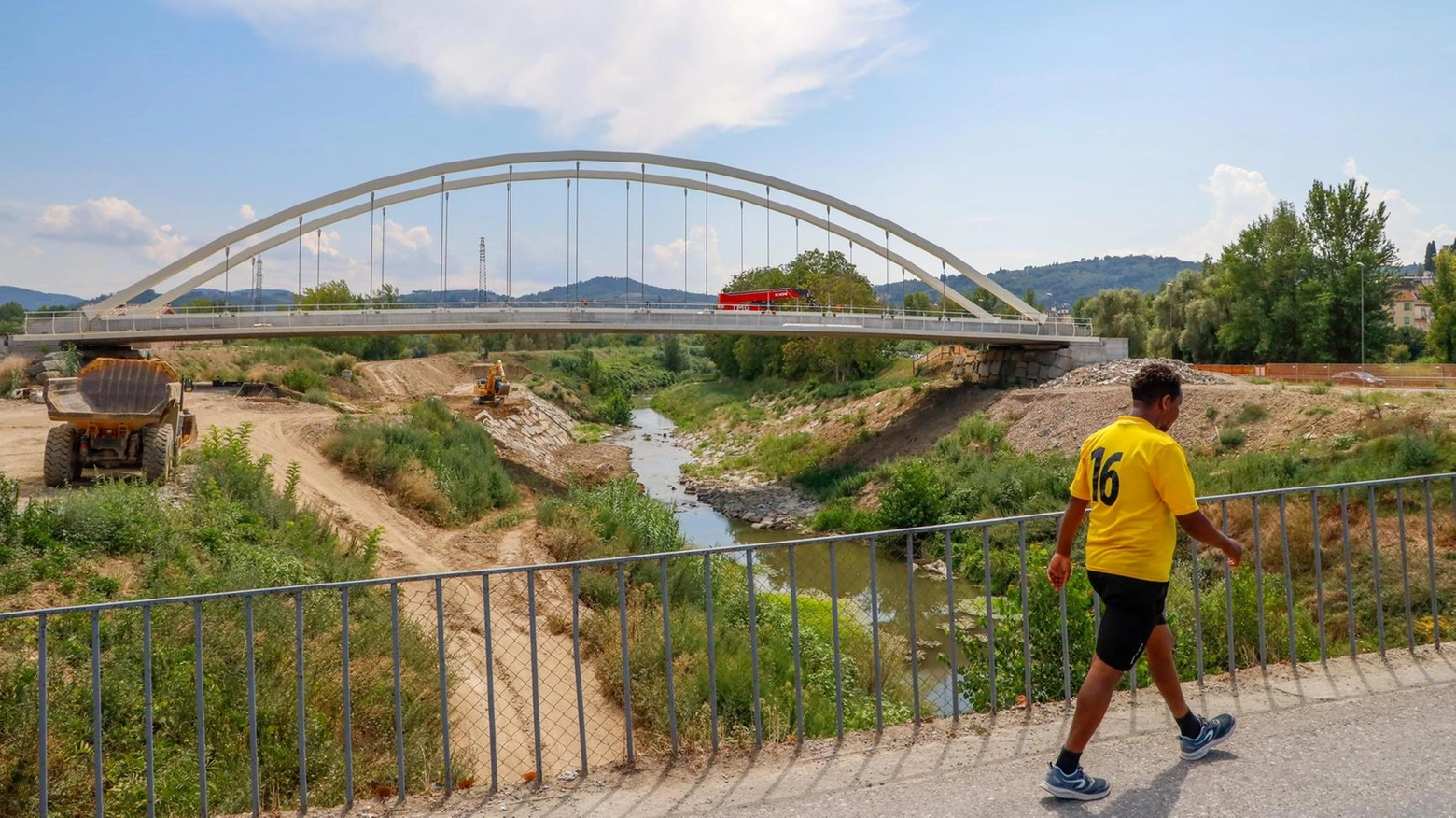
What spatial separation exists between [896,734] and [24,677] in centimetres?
579

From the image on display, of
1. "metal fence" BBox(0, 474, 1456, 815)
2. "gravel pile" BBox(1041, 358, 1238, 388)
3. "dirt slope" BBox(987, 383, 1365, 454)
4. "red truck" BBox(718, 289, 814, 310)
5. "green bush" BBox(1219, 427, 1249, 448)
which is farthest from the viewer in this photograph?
"red truck" BBox(718, 289, 814, 310)

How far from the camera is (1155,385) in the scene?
4613 mm

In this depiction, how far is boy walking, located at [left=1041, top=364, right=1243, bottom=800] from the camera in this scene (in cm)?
444

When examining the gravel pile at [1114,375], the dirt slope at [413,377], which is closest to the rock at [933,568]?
the gravel pile at [1114,375]

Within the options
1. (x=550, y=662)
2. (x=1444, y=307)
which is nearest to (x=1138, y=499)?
(x=550, y=662)

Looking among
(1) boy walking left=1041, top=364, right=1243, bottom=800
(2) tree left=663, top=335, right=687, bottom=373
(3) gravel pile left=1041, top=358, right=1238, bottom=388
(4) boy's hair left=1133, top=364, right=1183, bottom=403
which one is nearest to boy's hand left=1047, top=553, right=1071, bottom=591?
(1) boy walking left=1041, top=364, right=1243, bottom=800

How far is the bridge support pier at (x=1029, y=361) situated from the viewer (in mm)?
38938

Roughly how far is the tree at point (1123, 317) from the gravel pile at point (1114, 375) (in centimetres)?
3484

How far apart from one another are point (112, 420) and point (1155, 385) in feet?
50.3

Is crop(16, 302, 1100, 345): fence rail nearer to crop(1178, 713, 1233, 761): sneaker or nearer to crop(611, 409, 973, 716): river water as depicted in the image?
crop(611, 409, 973, 716): river water

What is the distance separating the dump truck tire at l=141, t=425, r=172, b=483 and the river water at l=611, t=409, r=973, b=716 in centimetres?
956

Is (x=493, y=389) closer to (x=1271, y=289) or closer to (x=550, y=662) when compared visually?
(x=550, y=662)

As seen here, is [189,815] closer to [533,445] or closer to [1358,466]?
[1358,466]

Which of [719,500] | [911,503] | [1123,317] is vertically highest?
[1123,317]
